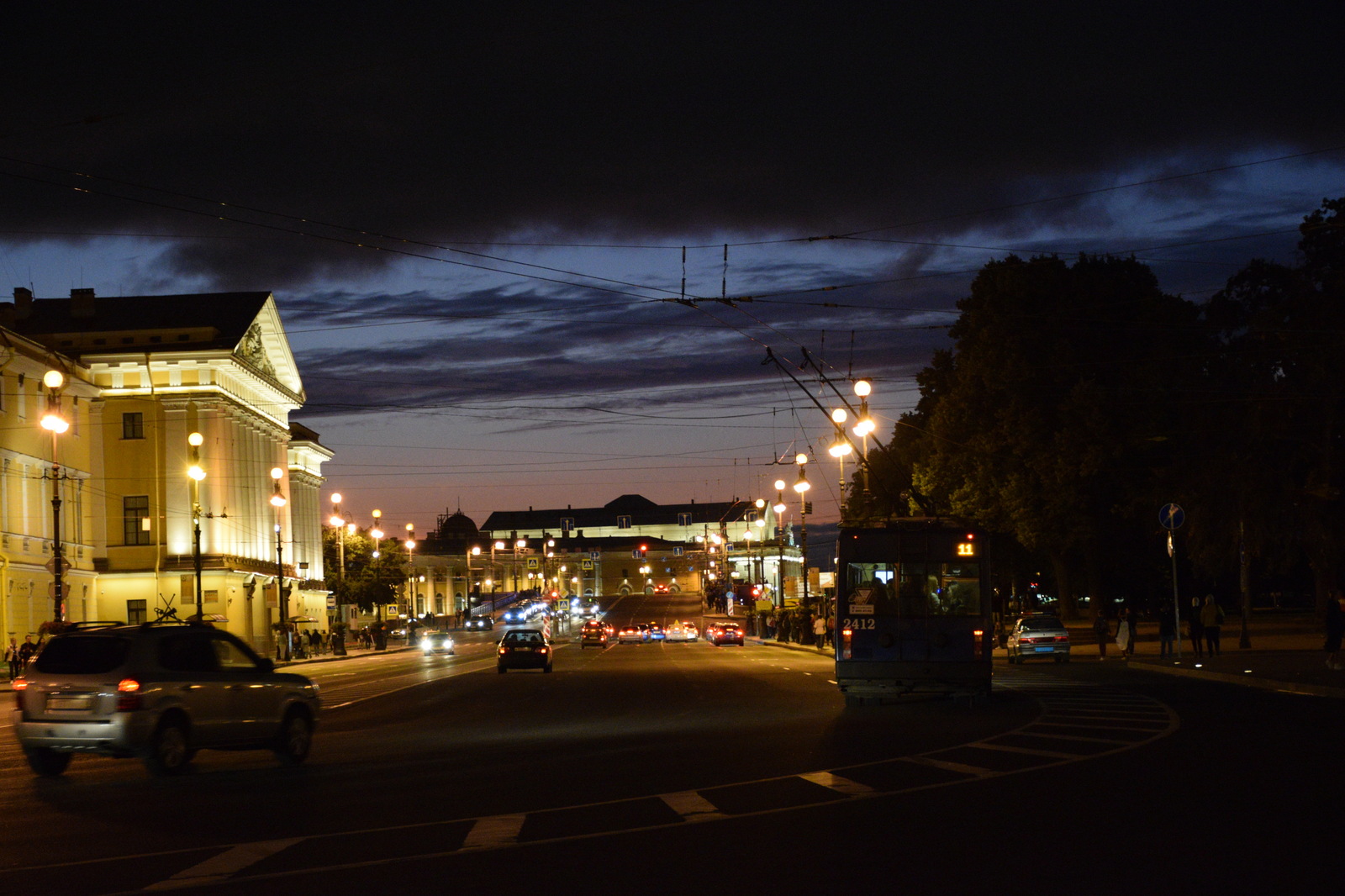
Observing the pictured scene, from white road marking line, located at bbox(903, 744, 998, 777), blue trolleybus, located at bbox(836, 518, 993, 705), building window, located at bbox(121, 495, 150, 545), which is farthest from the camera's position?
building window, located at bbox(121, 495, 150, 545)

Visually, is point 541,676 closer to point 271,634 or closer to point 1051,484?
point 1051,484

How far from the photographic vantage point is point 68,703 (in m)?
16.5

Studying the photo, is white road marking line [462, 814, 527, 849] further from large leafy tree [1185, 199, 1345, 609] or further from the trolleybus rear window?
large leafy tree [1185, 199, 1345, 609]

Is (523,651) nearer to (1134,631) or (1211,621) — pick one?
(1134,631)

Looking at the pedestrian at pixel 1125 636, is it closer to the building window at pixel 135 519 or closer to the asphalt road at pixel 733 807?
→ the asphalt road at pixel 733 807

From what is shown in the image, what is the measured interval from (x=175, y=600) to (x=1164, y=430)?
51.0m

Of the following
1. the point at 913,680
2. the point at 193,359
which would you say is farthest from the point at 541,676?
the point at 193,359

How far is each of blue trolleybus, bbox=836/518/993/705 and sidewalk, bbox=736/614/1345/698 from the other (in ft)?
21.0

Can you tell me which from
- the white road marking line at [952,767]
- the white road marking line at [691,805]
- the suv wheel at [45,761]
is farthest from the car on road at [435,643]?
the white road marking line at [691,805]

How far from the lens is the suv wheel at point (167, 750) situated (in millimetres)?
16562

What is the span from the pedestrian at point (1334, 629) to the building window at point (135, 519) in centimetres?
6243

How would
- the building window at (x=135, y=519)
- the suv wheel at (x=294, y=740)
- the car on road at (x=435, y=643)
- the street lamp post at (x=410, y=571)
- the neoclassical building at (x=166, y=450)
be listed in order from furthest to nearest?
the street lamp post at (x=410, y=571), the car on road at (x=435, y=643), the building window at (x=135, y=519), the neoclassical building at (x=166, y=450), the suv wheel at (x=294, y=740)

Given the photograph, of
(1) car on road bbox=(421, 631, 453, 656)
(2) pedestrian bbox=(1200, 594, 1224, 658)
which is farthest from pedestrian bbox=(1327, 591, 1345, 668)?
(1) car on road bbox=(421, 631, 453, 656)

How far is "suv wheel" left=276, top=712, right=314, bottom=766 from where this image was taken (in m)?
18.1
